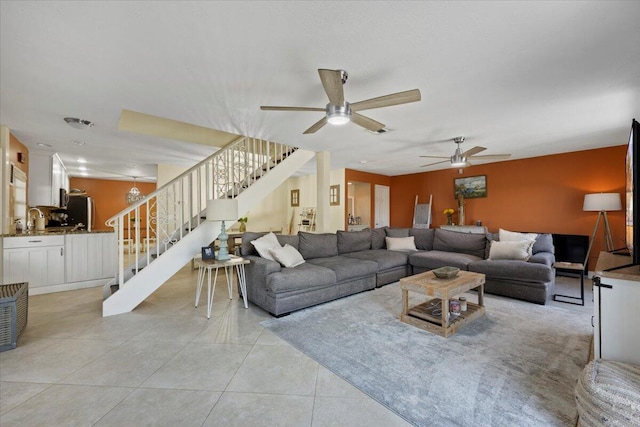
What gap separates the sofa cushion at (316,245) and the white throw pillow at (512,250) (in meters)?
2.43

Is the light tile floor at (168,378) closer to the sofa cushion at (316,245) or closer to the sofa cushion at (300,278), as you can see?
the sofa cushion at (300,278)

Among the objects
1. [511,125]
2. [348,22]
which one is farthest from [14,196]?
[511,125]

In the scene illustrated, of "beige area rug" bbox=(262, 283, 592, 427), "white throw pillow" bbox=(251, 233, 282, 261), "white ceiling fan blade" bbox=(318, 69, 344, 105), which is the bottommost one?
"beige area rug" bbox=(262, 283, 592, 427)

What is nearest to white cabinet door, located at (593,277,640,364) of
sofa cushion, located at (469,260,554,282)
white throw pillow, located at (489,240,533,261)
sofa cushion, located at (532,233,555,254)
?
sofa cushion, located at (469,260,554,282)

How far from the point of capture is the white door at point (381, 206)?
27.1 feet

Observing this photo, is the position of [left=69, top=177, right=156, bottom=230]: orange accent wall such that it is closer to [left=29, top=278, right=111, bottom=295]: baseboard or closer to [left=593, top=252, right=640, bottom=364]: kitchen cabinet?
[left=29, top=278, right=111, bottom=295]: baseboard

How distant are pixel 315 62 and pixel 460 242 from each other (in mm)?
4088

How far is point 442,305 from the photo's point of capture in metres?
2.57

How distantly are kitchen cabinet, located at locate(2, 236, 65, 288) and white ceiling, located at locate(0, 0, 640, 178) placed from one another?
1617 millimetres

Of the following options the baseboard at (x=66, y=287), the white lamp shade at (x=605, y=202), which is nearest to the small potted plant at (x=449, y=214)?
the white lamp shade at (x=605, y=202)

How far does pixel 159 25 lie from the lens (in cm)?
172

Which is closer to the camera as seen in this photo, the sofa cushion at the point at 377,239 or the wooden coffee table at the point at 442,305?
the wooden coffee table at the point at 442,305

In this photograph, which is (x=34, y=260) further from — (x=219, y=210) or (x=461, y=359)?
(x=461, y=359)

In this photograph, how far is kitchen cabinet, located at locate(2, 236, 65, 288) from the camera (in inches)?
144
